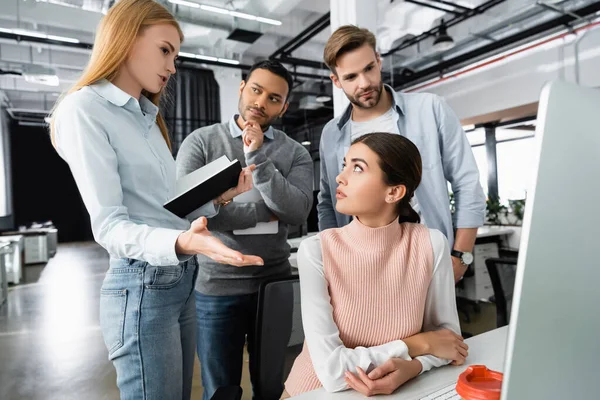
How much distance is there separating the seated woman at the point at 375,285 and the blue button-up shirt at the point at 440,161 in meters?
0.46

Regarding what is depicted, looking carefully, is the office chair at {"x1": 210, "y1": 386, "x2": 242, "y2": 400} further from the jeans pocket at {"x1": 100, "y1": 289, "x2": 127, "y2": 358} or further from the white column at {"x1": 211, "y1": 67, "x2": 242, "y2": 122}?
the white column at {"x1": 211, "y1": 67, "x2": 242, "y2": 122}

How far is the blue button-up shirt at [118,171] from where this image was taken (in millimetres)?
900

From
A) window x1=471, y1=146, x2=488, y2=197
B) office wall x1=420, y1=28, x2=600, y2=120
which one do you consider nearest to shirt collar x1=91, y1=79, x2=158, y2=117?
office wall x1=420, y1=28, x2=600, y2=120

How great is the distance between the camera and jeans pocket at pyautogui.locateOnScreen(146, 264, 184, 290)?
1.02 meters

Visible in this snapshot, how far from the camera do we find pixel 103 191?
0.94 meters

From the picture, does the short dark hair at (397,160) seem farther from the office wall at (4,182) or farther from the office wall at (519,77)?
the office wall at (4,182)

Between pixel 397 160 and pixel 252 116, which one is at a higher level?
pixel 252 116

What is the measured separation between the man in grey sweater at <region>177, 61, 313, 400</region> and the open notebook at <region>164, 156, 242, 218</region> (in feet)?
0.84

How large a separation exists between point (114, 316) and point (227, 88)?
823 centimetres

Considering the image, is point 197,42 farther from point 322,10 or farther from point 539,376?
point 539,376

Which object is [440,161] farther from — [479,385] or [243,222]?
[479,385]

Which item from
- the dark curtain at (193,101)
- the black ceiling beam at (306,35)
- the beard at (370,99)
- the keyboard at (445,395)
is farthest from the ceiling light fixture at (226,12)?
the keyboard at (445,395)

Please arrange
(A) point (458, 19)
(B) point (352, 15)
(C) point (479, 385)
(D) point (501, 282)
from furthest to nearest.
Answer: (A) point (458, 19) → (B) point (352, 15) → (D) point (501, 282) → (C) point (479, 385)

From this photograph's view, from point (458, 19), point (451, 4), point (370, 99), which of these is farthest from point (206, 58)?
point (370, 99)
